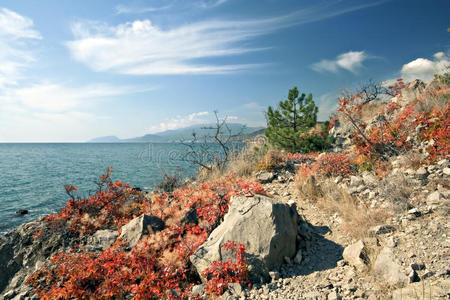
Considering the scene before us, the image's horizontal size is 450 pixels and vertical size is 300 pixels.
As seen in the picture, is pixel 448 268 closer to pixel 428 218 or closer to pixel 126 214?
pixel 428 218

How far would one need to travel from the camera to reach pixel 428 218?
178 inches

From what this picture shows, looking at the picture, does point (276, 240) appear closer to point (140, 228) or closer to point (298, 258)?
point (298, 258)

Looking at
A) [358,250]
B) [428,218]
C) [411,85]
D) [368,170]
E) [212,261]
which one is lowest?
[212,261]

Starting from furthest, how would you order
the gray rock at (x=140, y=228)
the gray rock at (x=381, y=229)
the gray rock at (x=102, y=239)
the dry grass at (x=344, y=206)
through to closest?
the gray rock at (x=102, y=239)
the gray rock at (x=140, y=228)
the dry grass at (x=344, y=206)
the gray rock at (x=381, y=229)

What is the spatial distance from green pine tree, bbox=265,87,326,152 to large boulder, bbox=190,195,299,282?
29.1 feet

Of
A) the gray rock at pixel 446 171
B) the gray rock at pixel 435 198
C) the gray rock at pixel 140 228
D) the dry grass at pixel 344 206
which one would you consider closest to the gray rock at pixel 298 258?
the dry grass at pixel 344 206

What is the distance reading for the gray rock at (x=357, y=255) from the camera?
3.88m

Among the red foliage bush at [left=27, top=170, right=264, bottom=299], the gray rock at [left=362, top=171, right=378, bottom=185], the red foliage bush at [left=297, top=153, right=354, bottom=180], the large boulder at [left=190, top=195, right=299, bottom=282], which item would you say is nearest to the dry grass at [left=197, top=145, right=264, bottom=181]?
the red foliage bush at [left=297, top=153, right=354, bottom=180]

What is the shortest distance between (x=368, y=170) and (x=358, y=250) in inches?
174

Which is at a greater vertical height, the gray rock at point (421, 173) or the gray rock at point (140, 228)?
the gray rock at point (421, 173)

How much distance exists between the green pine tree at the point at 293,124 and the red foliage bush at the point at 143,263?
24.5 ft

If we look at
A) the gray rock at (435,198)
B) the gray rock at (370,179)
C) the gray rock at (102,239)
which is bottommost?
the gray rock at (102,239)

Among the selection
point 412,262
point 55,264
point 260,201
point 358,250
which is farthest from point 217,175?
point 412,262

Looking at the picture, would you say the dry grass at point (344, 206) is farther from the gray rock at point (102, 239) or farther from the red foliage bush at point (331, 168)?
the gray rock at point (102, 239)
